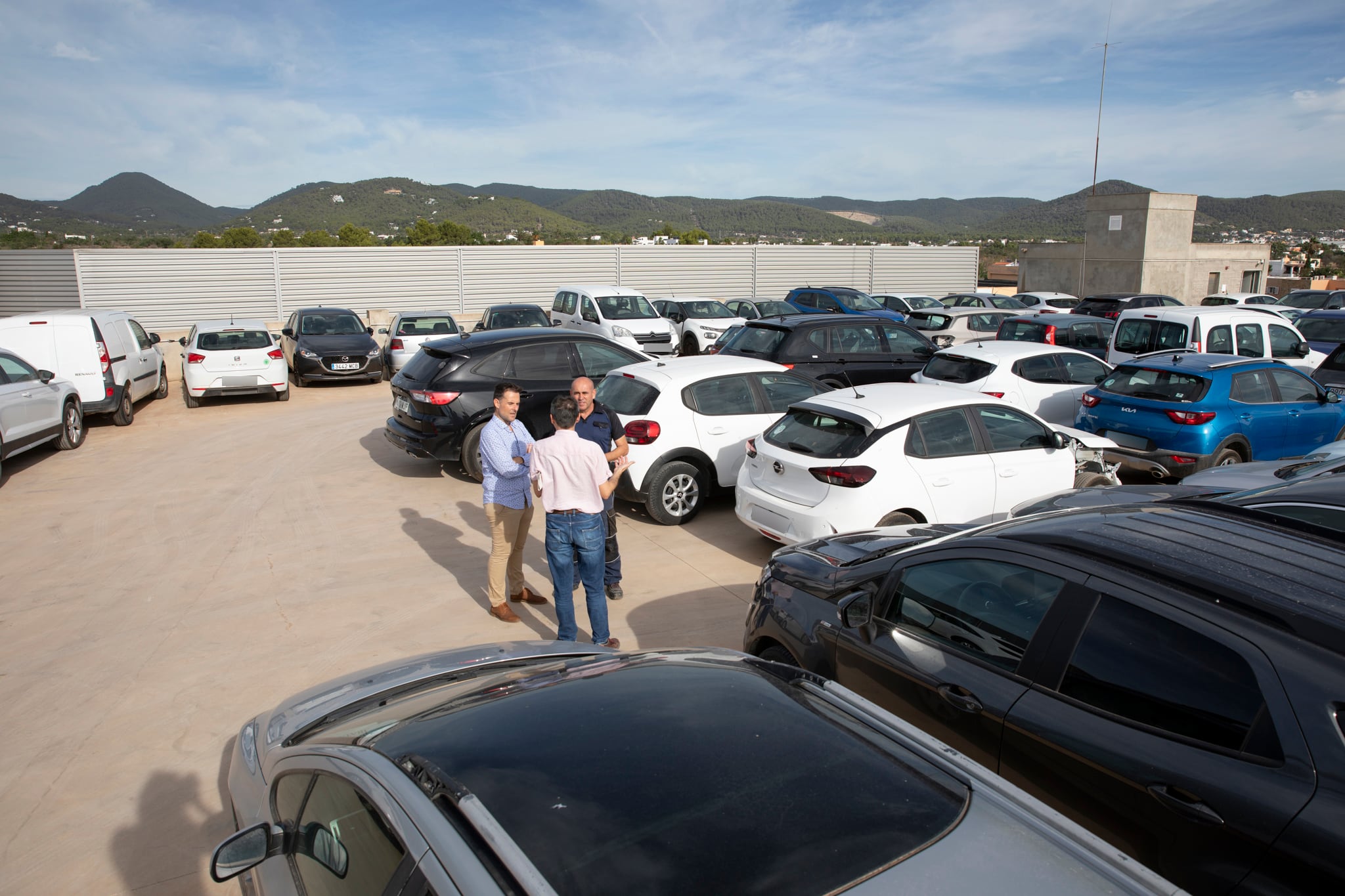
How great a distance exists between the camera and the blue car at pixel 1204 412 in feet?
30.6

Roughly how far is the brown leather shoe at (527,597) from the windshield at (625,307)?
13566mm

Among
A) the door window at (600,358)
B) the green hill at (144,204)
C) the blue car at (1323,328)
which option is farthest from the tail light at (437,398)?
the green hill at (144,204)

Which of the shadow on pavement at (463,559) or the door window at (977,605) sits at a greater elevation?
the door window at (977,605)

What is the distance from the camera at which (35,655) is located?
602 cm

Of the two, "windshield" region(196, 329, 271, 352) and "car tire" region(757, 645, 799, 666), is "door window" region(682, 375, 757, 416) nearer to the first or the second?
"car tire" region(757, 645, 799, 666)

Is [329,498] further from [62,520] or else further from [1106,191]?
[1106,191]

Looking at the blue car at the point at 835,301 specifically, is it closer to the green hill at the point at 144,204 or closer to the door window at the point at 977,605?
the door window at the point at 977,605

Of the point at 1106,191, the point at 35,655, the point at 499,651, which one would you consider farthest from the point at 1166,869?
the point at 1106,191

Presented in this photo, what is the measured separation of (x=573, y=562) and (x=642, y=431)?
2926 mm

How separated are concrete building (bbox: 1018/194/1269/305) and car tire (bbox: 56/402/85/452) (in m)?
39.7

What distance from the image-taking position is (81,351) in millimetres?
13094

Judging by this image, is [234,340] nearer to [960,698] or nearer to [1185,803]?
[960,698]

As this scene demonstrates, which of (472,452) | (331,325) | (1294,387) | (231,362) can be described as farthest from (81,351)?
(1294,387)

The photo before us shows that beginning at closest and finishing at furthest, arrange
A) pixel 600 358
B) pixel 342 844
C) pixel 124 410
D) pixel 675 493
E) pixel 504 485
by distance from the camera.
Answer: pixel 342 844, pixel 504 485, pixel 675 493, pixel 600 358, pixel 124 410
